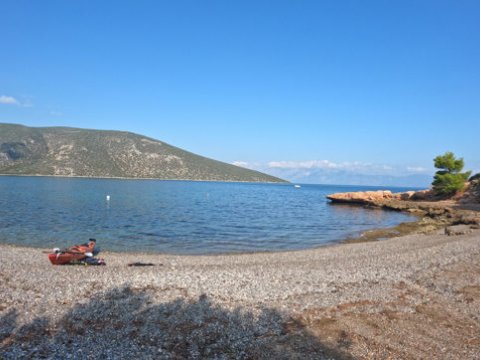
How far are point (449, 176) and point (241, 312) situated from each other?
81.5 metres

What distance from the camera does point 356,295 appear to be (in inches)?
509

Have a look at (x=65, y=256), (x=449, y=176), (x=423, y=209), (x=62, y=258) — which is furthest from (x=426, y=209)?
(x=62, y=258)

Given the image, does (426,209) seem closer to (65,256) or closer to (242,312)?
(65,256)

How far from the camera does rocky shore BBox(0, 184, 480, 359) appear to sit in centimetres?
848

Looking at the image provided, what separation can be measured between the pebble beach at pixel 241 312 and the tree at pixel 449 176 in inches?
2732

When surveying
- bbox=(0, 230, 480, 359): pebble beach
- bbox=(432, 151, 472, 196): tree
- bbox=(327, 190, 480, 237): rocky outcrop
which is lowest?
bbox=(0, 230, 480, 359): pebble beach

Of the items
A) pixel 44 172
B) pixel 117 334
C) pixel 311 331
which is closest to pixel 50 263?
pixel 117 334

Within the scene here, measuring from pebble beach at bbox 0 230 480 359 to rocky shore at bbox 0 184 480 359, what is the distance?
0.03 metres

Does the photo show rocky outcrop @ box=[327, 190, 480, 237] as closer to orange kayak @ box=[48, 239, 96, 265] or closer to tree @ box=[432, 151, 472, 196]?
tree @ box=[432, 151, 472, 196]

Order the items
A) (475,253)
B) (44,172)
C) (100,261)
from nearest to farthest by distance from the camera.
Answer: (100,261) → (475,253) → (44,172)

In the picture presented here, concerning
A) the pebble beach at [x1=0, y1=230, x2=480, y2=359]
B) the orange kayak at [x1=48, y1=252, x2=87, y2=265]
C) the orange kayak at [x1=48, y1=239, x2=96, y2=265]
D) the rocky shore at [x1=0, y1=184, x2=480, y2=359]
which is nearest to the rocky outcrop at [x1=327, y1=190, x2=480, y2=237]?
the rocky shore at [x1=0, y1=184, x2=480, y2=359]

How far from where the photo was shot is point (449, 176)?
7775cm

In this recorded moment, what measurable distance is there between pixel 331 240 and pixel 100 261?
21992mm

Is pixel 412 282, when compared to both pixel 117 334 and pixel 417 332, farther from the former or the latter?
pixel 117 334
